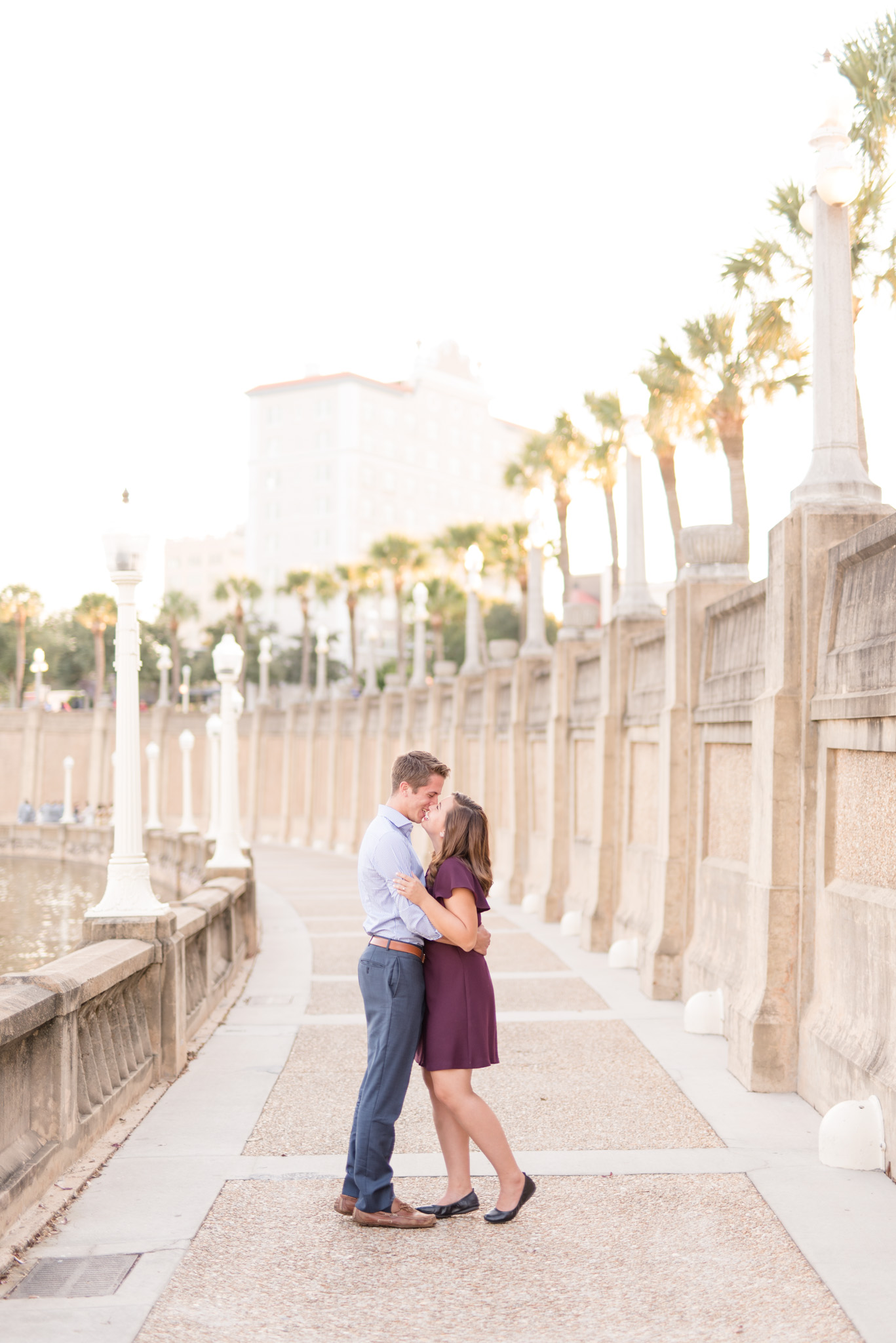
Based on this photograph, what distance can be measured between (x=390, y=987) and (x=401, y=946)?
179mm

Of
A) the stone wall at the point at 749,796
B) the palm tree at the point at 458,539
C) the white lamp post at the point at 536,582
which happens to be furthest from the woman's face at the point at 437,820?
the palm tree at the point at 458,539

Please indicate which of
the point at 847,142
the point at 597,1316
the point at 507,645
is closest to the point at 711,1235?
the point at 597,1316

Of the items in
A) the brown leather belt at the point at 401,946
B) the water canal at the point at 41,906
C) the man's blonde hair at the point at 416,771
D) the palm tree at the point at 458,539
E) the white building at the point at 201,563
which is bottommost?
the water canal at the point at 41,906

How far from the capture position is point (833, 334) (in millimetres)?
8805

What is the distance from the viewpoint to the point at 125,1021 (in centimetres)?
842

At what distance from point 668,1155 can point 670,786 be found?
20.7 ft

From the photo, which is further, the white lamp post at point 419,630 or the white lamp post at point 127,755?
the white lamp post at point 419,630

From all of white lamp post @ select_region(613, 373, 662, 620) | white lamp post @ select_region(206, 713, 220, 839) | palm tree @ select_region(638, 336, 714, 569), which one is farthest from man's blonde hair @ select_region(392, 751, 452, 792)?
palm tree @ select_region(638, 336, 714, 569)

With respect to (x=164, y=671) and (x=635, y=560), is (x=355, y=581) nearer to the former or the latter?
(x=164, y=671)

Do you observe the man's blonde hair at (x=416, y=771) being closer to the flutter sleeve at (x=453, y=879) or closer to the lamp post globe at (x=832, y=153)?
the flutter sleeve at (x=453, y=879)

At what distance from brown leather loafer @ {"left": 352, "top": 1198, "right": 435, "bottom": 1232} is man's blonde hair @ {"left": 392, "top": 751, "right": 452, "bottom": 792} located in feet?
6.03

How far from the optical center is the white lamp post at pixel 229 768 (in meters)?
17.4

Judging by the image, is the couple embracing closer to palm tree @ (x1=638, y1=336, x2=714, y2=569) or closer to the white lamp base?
the white lamp base

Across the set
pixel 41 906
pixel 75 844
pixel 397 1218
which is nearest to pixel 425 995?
pixel 397 1218
